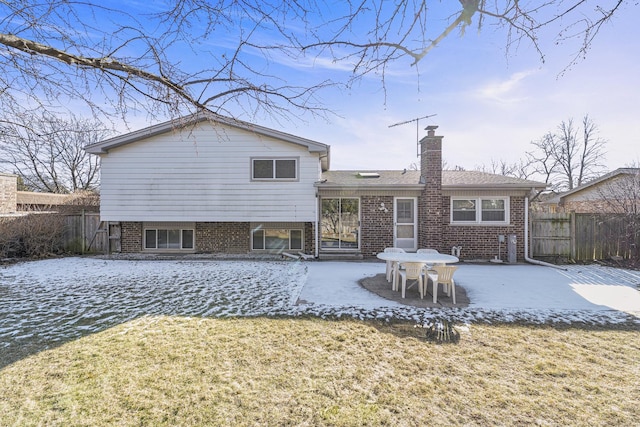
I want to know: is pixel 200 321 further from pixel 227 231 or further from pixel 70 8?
pixel 227 231

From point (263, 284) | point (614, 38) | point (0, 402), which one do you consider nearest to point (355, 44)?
point (614, 38)

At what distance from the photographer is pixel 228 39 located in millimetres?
3135

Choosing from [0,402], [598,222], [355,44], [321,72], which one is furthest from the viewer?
[598,222]

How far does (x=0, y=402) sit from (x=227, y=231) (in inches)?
390

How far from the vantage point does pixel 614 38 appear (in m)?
3.18

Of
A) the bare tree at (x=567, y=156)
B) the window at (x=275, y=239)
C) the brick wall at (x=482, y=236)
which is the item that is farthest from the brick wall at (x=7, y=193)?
the bare tree at (x=567, y=156)

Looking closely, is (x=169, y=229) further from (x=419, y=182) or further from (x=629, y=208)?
(x=629, y=208)

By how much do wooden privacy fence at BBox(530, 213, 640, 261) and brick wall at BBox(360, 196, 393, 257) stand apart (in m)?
5.17

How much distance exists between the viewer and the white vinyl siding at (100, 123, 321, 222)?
1146cm

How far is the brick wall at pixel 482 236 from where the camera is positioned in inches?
434

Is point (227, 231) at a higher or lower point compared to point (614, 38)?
lower

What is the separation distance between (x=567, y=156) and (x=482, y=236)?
26.4 metres

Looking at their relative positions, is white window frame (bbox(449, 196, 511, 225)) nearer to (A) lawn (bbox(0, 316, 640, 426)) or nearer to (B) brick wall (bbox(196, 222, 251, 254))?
(A) lawn (bbox(0, 316, 640, 426))

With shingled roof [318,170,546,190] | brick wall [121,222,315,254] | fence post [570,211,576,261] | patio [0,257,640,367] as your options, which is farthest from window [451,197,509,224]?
brick wall [121,222,315,254]
